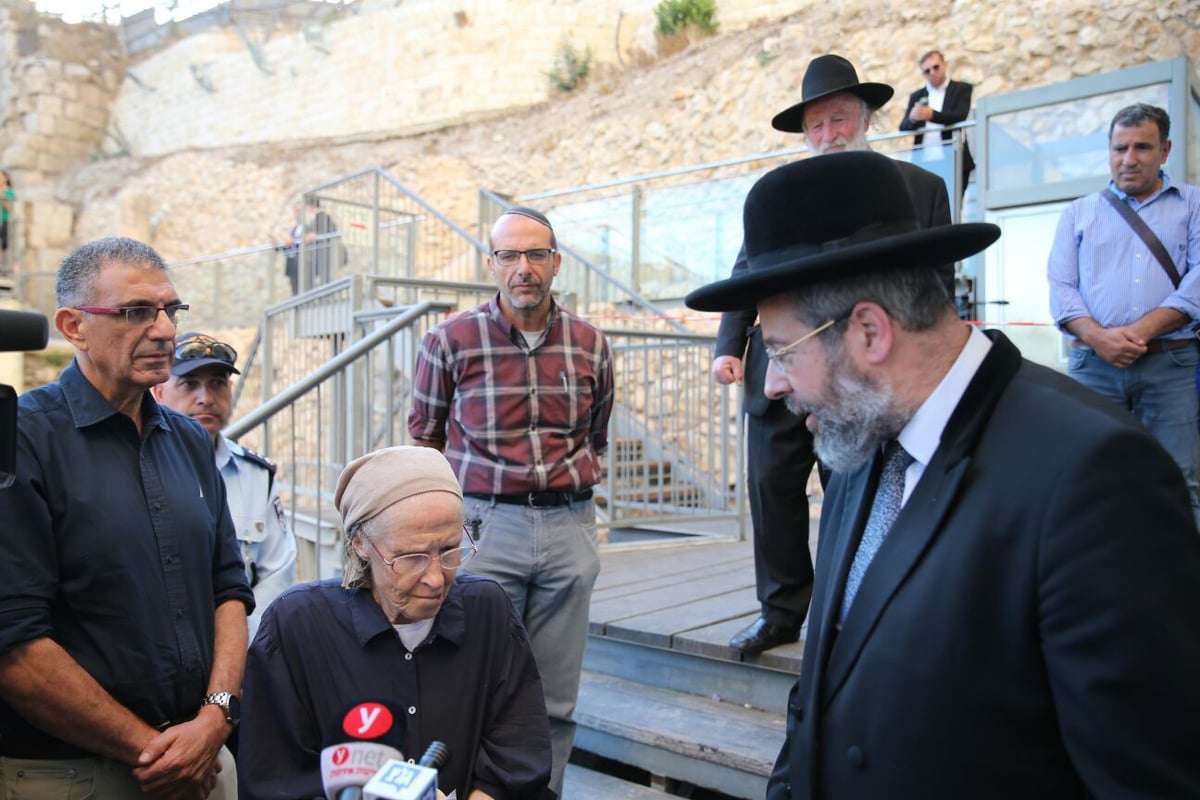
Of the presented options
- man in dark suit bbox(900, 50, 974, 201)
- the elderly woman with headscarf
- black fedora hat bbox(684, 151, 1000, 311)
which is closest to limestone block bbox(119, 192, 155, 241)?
man in dark suit bbox(900, 50, 974, 201)

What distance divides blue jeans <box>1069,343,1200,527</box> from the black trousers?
4.42ft

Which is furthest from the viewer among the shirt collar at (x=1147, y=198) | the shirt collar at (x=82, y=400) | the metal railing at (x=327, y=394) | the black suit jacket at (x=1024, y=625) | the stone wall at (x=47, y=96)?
the stone wall at (x=47, y=96)

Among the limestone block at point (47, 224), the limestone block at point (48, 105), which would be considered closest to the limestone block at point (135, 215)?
the limestone block at point (47, 224)

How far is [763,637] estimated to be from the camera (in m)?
3.48

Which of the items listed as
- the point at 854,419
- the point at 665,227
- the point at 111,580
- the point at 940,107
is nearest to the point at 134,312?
the point at 111,580

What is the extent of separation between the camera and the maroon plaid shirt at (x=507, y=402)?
3.26m

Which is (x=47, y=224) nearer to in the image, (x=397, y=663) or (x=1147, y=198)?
(x=1147, y=198)

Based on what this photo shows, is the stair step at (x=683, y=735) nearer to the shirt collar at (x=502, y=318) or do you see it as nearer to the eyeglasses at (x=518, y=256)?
the shirt collar at (x=502, y=318)

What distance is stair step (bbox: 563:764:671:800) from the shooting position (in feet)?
11.1

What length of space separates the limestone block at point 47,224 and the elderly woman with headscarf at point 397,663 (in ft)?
93.2

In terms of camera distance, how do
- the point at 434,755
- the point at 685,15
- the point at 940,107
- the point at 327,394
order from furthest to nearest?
the point at 685,15 < the point at 940,107 < the point at 327,394 < the point at 434,755

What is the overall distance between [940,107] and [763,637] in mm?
7483

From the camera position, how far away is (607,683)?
13.1ft

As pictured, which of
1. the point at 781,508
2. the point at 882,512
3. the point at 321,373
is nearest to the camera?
the point at 882,512
